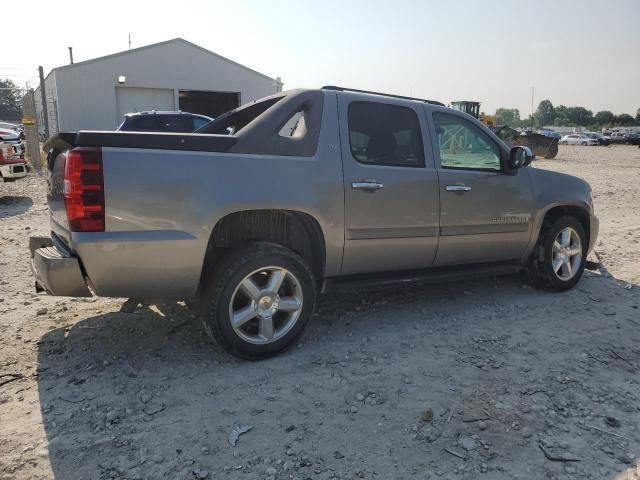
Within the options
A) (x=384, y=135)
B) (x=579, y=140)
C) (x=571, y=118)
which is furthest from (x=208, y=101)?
(x=571, y=118)

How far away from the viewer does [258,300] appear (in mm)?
3473

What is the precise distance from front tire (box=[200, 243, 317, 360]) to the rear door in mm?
476

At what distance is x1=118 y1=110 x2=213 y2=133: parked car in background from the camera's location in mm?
11734

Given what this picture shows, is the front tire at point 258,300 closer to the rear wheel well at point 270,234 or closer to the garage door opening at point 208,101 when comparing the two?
the rear wheel well at point 270,234

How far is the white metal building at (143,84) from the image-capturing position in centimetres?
2166

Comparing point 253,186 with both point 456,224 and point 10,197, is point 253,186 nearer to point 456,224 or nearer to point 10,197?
point 456,224

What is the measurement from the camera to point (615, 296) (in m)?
5.01

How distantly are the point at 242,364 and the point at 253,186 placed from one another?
3.97ft

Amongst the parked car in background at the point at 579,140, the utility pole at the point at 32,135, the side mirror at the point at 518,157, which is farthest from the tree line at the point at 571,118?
the side mirror at the point at 518,157

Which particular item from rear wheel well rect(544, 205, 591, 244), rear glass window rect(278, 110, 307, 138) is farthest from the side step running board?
rear glass window rect(278, 110, 307, 138)

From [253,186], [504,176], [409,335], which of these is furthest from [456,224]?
[253,186]

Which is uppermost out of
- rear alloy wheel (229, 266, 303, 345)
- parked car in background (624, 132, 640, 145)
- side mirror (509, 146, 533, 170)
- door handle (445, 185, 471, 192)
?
parked car in background (624, 132, 640, 145)

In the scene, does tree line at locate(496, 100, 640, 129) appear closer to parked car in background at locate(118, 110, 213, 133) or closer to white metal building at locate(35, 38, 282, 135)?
white metal building at locate(35, 38, 282, 135)

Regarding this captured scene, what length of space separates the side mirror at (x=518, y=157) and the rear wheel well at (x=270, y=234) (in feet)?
6.74
